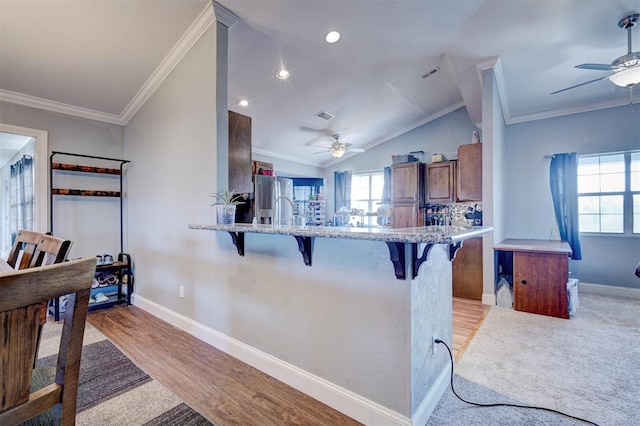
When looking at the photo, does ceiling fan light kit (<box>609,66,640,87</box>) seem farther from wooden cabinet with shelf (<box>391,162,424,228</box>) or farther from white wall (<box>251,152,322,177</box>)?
white wall (<box>251,152,322,177</box>)

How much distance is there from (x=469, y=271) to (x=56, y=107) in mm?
5889

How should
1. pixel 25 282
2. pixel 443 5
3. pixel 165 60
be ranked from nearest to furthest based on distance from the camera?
pixel 25 282, pixel 443 5, pixel 165 60

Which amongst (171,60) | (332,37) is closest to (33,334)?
(171,60)

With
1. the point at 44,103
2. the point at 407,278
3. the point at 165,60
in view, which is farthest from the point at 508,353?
the point at 44,103

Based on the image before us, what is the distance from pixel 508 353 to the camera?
244 cm

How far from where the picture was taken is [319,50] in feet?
11.2

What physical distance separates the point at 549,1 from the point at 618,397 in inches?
128

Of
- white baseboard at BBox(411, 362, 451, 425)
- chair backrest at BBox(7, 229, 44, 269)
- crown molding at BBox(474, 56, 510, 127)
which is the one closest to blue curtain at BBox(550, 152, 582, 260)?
crown molding at BBox(474, 56, 510, 127)

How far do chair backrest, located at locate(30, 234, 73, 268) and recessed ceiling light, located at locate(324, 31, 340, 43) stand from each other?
3035 mm

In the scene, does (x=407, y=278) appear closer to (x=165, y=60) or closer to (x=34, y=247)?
(x=34, y=247)

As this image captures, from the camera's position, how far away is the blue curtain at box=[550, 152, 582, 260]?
173 inches

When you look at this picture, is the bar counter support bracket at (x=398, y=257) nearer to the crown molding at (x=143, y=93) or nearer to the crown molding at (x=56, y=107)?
the crown molding at (x=143, y=93)

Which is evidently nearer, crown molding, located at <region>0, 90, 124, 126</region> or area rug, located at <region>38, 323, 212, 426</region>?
area rug, located at <region>38, 323, 212, 426</region>

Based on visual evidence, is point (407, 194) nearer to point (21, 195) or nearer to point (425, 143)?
point (425, 143)
